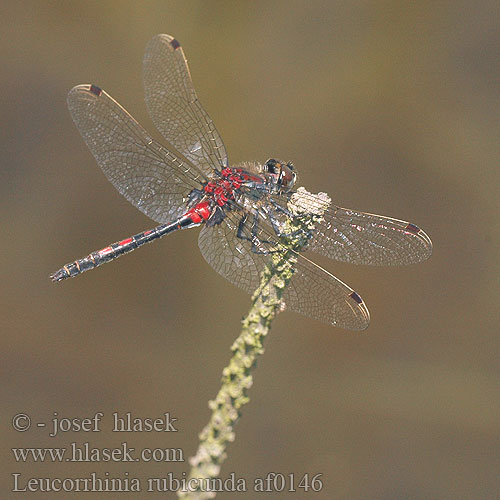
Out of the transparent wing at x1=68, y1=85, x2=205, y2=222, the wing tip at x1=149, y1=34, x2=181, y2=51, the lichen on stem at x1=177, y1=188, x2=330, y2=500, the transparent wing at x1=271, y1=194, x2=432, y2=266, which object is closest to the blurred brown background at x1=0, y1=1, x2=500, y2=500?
the transparent wing at x1=68, y1=85, x2=205, y2=222

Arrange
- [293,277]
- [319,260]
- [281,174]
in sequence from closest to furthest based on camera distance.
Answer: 1. [293,277]
2. [281,174]
3. [319,260]

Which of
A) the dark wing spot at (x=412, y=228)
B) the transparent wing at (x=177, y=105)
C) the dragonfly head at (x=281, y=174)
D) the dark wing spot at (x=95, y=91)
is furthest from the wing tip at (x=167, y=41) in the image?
the dark wing spot at (x=412, y=228)

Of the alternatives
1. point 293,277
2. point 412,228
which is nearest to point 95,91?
point 293,277

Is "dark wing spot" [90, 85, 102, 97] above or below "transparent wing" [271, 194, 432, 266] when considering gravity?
above

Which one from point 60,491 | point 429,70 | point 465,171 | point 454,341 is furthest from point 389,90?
point 60,491

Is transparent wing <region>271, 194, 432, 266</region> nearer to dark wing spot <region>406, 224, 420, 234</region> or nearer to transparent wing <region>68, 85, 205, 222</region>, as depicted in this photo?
dark wing spot <region>406, 224, 420, 234</region>

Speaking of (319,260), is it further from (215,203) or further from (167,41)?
(167,41)

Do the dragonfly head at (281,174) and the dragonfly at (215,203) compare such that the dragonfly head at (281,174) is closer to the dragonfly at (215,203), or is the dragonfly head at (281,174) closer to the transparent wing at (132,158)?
the dragonfly at (215,203)

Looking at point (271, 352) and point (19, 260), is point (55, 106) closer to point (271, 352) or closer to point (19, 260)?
point (19, 260)
